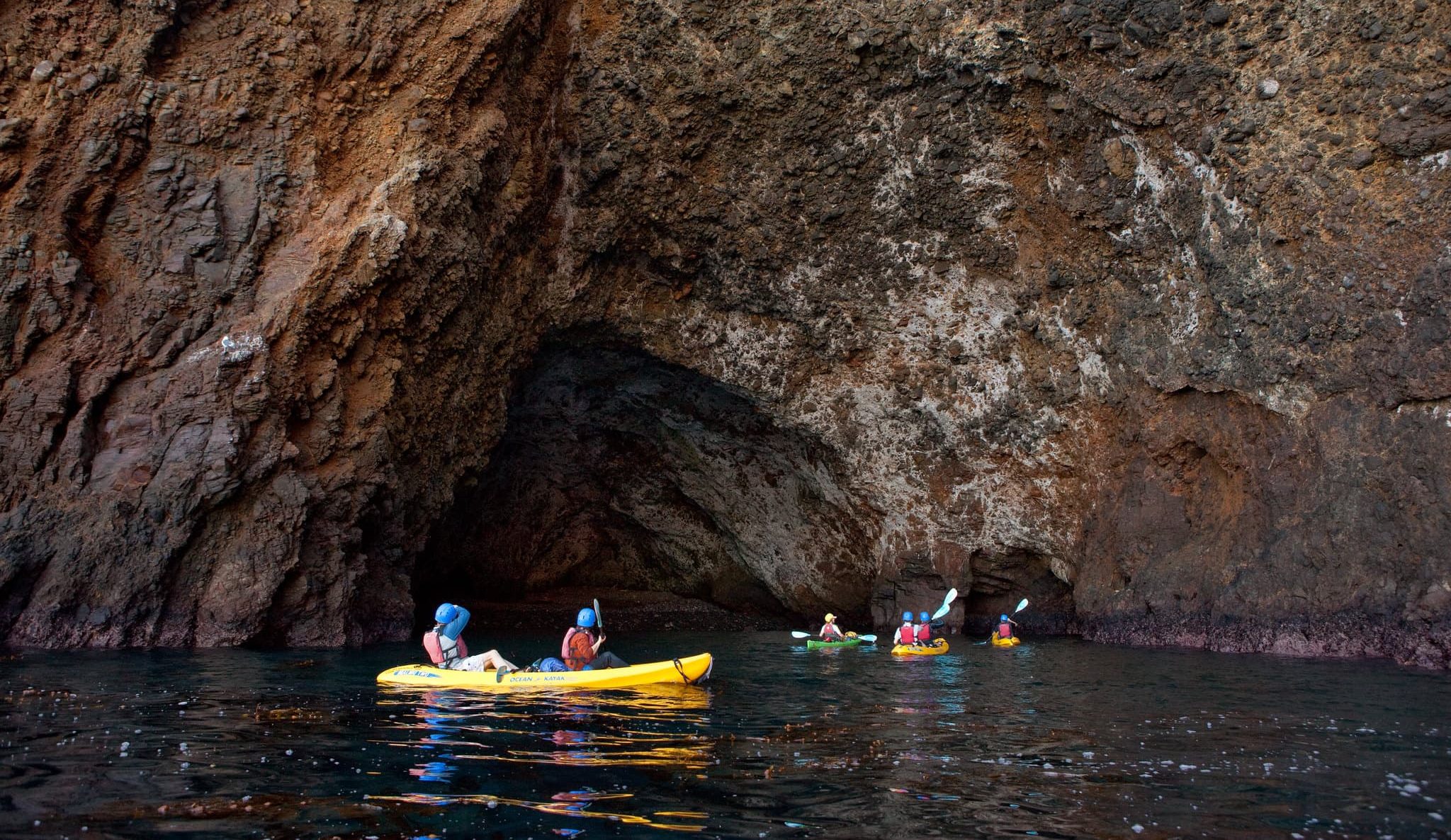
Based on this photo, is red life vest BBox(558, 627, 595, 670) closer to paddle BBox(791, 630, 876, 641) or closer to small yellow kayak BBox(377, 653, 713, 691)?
small yellow kayak BBox(377, 653, 713, 691)

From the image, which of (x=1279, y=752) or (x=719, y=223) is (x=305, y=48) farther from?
(x=1279, y=752)

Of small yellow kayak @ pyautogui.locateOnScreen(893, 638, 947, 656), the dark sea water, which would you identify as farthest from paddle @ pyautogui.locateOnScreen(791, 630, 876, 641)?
the dark sea water

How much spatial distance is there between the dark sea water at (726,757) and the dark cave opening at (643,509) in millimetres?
12013

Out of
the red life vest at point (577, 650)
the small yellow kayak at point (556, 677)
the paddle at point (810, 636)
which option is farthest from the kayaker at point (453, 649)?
the paddle at point (810, 636)

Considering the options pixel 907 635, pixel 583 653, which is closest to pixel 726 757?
pixel 583 653

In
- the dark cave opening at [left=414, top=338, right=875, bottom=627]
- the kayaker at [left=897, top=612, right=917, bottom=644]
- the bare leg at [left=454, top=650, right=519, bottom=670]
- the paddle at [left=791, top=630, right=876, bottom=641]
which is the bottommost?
the paddle at [left=791, top=630, right=876, bottom=641]

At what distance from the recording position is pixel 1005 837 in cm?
603

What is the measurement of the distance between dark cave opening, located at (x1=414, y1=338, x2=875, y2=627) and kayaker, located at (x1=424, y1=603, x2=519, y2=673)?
30.1ft

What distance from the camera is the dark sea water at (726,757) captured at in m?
6.25

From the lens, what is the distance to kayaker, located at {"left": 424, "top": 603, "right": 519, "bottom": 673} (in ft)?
45.7

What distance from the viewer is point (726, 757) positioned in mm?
8312

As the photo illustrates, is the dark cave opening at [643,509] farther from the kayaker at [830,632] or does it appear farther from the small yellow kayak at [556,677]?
the small yellow kayak at [556,677]

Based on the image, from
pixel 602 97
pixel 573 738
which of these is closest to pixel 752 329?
pixel 602 97

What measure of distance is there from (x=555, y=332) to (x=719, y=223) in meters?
4.42
